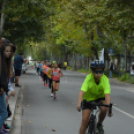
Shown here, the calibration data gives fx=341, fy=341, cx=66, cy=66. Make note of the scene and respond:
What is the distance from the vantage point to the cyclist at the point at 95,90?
532cm

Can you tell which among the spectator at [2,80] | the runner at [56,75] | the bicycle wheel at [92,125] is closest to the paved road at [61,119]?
the runner at [56,75]

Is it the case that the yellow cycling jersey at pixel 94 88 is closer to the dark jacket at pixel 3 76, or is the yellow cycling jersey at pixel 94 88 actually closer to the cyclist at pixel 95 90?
the cyclist at pixel 95 90

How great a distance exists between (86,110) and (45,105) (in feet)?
21.8

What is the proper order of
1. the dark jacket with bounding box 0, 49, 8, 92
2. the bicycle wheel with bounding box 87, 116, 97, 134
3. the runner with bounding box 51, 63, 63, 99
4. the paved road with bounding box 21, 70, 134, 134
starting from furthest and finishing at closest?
1. the runner with bounding box 51, 63, 63, 99
2. the paved road with bounding box 21, 70, 134, 134
3. the bicycle wheel with bounding box 87, 116, 97, 134
4. the dark jacket with bounding box 0, 49, 8, 92

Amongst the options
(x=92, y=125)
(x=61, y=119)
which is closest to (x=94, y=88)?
(x=92, y=125)

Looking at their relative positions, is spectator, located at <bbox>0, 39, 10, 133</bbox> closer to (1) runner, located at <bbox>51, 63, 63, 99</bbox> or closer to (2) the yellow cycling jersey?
(2) the yellow cycling jersey

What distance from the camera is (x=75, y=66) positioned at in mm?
64188

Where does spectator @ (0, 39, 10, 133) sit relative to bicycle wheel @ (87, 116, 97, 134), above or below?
above

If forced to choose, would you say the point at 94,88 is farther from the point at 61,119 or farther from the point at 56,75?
the point at 56,75

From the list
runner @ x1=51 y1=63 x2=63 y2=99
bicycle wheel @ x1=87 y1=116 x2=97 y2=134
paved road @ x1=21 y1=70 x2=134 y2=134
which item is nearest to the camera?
bicycle wheel @ x1=87 y1=116 x2=97 y2=134

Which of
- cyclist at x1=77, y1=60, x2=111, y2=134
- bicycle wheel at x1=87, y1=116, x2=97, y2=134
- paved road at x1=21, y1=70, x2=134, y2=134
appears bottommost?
paved road at x1=21, y1=70, x2=134, y2=134

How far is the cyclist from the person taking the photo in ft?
17.5

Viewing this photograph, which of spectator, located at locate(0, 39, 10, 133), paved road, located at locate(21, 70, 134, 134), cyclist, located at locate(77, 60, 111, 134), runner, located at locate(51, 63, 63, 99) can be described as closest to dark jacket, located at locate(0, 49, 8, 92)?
spectator, located at locate(0, 39, 10, 133)

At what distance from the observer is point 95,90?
18.4 feet
